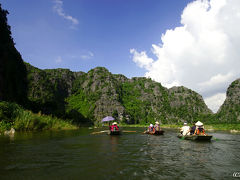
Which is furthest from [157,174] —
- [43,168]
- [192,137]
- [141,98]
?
[141,98]

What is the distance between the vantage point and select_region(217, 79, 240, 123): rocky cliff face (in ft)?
321

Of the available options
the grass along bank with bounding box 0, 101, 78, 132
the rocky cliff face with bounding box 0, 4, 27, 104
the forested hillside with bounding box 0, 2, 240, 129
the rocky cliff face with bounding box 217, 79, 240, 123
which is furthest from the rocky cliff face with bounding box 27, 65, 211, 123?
the grass along bank with bounding box 0, 101, 78, 132

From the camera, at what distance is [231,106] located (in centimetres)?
10306

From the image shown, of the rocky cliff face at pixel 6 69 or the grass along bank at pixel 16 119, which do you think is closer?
the grass along bank at pixel 16 119

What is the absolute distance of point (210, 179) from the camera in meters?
5.11

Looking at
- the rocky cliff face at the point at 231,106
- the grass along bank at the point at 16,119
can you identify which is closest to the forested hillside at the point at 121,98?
the rocky cliff face at the point at 231,106

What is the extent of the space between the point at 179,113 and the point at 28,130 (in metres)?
144

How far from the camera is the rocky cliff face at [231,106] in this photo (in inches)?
3853

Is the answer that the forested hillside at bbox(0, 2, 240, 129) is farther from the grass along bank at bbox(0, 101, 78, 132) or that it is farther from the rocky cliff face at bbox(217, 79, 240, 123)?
the grass along bank at bbox(0, 101, 78, 132)

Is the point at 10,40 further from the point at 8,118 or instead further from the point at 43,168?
the point at 43,168

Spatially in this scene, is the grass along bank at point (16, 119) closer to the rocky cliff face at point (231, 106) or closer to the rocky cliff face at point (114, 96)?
the rocky cliff face at point (114, 96)

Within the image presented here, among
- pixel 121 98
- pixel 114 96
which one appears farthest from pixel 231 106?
pixel 121 98

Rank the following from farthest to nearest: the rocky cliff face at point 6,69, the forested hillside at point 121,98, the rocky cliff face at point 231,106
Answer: the forested hillside at point 121,98 → the rocky cliff face at point 231,106 → the rocky cliff face at point 6,69

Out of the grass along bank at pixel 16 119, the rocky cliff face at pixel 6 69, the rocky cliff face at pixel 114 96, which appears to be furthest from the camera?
the rocky cliff face at pixel 114 96
